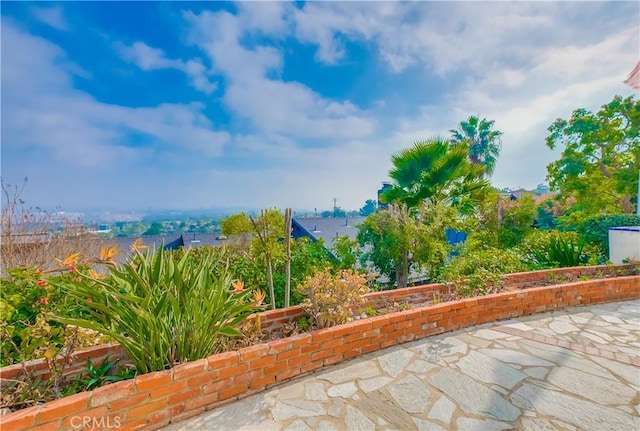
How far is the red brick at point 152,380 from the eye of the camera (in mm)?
1699

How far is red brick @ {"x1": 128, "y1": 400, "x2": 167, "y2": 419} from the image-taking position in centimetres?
168

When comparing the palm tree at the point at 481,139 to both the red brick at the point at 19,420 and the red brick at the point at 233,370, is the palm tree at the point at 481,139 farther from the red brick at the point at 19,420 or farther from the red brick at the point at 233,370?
the red brick at the point at 19,420

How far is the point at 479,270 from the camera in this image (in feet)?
12.8

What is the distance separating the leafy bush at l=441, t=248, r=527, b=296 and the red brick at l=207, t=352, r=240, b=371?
2.87 meters

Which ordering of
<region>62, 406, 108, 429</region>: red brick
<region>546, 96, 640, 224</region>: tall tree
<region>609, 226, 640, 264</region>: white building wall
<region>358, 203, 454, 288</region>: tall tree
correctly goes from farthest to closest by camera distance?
1. <region>546, 96, 640, 224</region>: tall tree
2. <region>609, 226, 640, 264</region>: white building wall
3. <region>358, 203, 454, 288</region>: tall tree
4. <region>62, 406, 108, 429</region>: red brick

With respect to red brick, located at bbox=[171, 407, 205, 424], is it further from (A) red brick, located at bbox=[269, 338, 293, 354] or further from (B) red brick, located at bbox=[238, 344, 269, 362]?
(A) red brick, located at bbox=[269, 338, 293, 354]

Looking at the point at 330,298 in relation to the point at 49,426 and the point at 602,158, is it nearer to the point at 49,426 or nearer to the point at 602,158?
the point at 49,426

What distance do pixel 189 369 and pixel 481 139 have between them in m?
20.8

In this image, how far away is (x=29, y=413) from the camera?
1438mm

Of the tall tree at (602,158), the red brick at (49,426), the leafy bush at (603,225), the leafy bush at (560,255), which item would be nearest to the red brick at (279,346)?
the red brick at (49,426)

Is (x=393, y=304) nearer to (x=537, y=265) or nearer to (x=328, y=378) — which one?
(x=328, y=378)

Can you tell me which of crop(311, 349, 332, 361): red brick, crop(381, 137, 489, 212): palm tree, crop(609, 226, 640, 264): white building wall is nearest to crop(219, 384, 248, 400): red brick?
crop(311, 349, 332, 361): red brick

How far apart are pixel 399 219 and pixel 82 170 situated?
28.5ft

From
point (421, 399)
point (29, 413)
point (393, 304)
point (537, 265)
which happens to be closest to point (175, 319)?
point (29, 413)
